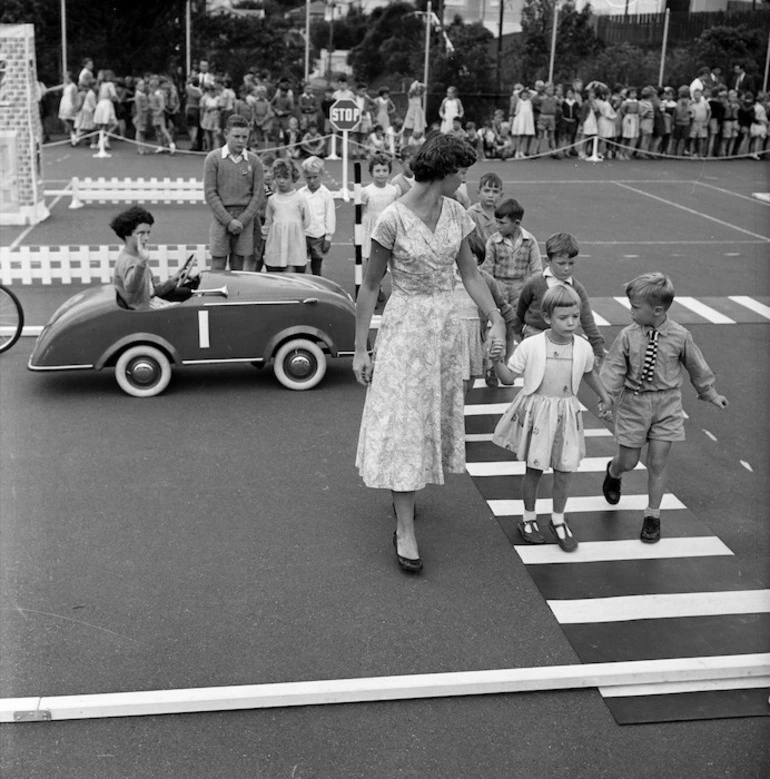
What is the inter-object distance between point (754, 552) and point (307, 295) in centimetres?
424

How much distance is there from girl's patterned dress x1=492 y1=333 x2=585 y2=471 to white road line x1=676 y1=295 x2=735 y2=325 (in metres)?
6.36

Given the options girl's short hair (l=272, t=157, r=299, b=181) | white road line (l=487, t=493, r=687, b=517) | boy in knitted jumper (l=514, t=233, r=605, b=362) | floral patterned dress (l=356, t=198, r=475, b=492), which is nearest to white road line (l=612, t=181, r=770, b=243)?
girl's short hair (l=272, t=157, r=299, b=181)

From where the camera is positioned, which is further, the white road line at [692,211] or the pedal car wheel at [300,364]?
the white road line at [692,211]

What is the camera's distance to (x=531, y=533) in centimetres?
628

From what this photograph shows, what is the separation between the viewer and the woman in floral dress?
5.56 m

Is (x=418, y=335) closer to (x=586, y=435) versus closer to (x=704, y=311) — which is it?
(x=586, y=435)

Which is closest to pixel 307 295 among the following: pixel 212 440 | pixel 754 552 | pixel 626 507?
pixel 212 440

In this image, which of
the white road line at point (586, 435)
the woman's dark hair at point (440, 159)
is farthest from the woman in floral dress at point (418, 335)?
the white road line at point (586, 435)

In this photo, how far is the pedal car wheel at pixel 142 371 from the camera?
874cm

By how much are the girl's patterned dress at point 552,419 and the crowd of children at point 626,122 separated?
23124 mm

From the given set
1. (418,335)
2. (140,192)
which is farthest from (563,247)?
(140,192)

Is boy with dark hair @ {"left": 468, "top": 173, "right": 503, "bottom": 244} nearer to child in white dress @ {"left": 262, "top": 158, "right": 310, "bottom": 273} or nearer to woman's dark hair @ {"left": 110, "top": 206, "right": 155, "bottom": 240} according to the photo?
child in white dress @ {"left": 262, "top": 158, "right": 310, "bottom": 273}

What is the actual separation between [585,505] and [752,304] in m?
6.84

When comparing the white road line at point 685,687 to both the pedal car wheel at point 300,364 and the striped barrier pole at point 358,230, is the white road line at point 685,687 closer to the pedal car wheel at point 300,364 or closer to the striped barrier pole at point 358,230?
the pedal car wheel at point 300,364
